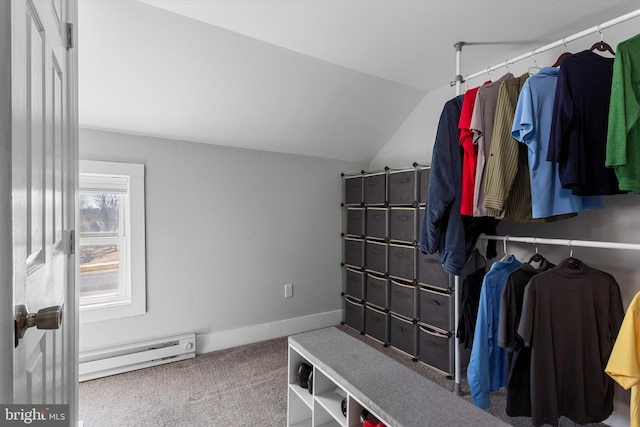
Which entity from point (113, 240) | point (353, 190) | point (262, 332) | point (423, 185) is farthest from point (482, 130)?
point (113, 240)

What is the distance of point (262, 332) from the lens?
3.08 metres

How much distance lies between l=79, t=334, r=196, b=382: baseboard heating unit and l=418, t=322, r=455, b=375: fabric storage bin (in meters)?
1.90

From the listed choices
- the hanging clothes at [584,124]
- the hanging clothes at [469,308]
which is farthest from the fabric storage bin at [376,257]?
the hanging clothes at [584,124]

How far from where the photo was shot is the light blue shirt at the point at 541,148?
4.73 feet

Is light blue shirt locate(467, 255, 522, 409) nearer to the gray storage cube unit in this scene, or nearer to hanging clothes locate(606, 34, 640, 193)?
the gray storage cube unit

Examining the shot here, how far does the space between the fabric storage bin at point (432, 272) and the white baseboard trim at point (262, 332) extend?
4.29 feet

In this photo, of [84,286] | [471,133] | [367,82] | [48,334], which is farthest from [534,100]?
[84,286]

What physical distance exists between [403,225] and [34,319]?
8.11 ft

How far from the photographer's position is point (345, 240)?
11.6 feet

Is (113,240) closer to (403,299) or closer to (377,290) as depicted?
(377,290)

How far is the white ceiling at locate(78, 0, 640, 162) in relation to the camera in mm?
1679

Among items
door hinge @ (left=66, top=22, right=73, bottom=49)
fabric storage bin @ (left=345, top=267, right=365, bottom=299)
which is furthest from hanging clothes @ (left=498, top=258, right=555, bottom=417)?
door hinge @ (left=66, top=22, right=73, bottom=49)

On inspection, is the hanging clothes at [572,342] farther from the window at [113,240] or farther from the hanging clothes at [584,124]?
the window at [113,240]

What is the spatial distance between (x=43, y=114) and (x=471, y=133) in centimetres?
176
